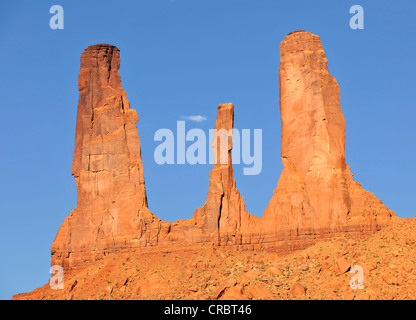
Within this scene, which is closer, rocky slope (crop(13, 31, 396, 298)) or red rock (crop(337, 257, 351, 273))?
red rock (crop(337, 257, 351, 273))

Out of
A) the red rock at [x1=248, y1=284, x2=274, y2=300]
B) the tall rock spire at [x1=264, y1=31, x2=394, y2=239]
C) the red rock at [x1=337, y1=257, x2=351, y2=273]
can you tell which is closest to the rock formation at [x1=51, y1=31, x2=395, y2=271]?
the tall rock spire at [x1=264, y1=31, x2=394, y2=239]

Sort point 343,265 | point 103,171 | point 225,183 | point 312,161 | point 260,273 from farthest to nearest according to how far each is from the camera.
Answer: point 103,171
point 225,183
point 312,161
point 260,273
point 343,265

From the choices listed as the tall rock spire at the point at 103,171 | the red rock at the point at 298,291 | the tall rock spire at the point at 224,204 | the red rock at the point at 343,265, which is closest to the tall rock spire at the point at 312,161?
the tall rock spire at the point at 224,204

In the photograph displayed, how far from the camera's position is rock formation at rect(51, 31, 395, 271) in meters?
130

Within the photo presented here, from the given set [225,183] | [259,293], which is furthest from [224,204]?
[259,293]

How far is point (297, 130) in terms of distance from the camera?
135500 millimetres

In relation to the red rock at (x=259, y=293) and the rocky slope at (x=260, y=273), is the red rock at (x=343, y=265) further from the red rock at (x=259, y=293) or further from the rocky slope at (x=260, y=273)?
the red rock at (x=259, y=293)

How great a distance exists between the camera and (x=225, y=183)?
136 m

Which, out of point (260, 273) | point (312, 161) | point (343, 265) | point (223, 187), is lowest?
point (260, 273)

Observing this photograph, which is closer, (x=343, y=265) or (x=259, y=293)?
(x=259, y=293)

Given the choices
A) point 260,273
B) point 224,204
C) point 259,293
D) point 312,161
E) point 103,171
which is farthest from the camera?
point 103,171

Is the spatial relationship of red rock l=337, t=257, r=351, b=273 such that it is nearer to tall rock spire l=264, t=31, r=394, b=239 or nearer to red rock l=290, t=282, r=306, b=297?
red rock l=290, t=282, r=306, b=297

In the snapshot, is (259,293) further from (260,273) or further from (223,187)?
(223,187)
